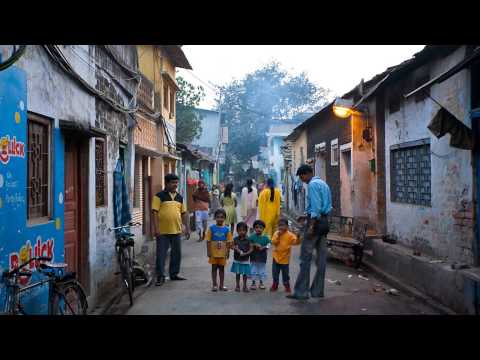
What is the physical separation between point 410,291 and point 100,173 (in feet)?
16.8

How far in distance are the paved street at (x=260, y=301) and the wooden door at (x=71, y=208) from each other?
941mm

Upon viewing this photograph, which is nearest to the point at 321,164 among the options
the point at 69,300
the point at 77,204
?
the point at 77,204

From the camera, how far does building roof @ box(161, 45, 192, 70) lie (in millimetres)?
17281

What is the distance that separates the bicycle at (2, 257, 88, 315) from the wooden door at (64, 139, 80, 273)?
1.70 metres

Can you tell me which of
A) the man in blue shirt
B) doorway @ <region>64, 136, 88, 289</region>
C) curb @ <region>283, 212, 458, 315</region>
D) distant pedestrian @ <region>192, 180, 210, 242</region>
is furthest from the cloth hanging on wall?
distant pedestrian @ <region>192, 180, 210, 242</region>

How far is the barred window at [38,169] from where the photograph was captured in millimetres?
5691

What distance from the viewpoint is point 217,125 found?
4403 cm

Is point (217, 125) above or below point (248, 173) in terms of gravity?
above

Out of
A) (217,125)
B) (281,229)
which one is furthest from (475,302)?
(217,125)

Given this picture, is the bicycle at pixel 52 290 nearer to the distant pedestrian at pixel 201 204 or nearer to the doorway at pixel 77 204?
the doorway at pixel 77 204

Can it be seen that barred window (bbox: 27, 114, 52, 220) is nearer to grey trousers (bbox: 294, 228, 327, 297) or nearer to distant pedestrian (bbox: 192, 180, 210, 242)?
grey trousers (bbox: 294, 228, 327, 297)
